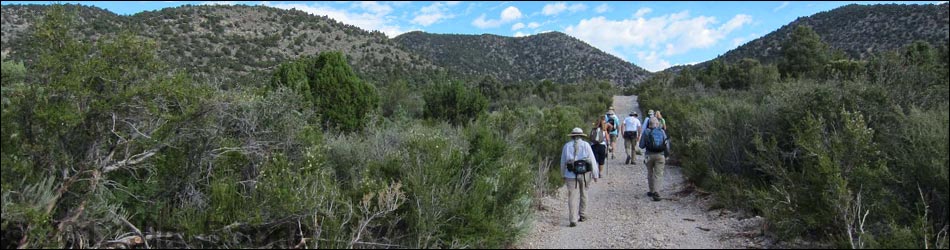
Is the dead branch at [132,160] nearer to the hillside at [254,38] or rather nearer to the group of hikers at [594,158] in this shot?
the group of hikers at [594,158]

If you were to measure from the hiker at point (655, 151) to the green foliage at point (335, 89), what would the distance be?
852 cm

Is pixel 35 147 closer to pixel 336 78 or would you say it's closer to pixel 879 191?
pixel 879 191

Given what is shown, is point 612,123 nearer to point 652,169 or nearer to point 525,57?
point 652,169

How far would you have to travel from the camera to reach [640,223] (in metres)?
8.03

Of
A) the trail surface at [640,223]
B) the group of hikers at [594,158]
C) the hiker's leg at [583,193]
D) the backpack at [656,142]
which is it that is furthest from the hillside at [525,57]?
the hiker's leg at [583,193]

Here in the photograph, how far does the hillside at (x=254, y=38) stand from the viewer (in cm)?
2875

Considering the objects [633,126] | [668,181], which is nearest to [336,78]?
[633,126]

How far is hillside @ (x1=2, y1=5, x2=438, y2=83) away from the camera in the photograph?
28.8m

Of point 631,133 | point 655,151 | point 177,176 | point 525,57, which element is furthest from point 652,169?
point 525,57

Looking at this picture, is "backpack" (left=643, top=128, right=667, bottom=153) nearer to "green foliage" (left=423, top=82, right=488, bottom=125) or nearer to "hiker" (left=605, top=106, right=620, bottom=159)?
"hiker" (left=605, top=106, right=620, bottom=159)

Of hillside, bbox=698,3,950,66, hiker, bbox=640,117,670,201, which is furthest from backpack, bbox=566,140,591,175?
hillside, bbox=698,3,950,66

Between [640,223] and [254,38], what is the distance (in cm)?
3206

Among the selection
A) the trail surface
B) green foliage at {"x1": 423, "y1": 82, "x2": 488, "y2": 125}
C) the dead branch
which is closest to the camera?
the dead branch

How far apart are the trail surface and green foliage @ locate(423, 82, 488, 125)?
9.24 meters
